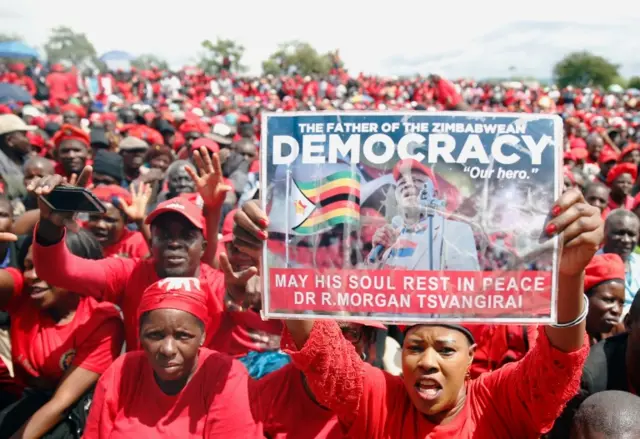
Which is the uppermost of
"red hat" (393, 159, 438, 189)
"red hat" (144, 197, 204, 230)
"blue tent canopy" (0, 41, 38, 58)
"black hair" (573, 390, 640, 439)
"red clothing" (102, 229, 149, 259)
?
"blue tent canopy" (0, 41, 38, 58)

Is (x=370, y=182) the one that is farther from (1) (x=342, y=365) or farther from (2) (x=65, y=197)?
(2) (x=65, y=197)

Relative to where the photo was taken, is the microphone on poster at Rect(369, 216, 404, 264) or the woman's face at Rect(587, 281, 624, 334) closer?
the microphone on poster at Rect(369, 216, 404, 264)

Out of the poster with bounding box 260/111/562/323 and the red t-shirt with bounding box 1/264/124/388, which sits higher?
the poster with bounding box 260/111/562/323

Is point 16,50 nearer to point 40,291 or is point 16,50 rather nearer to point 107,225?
point 107,225

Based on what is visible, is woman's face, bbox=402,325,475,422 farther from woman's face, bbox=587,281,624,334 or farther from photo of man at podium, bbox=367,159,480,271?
woman's face, bbox=587,281,624,334

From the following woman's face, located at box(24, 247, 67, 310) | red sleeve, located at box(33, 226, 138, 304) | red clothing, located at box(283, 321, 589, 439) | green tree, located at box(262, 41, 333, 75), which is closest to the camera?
red clothing, located at box(283, 321, 589, 439)

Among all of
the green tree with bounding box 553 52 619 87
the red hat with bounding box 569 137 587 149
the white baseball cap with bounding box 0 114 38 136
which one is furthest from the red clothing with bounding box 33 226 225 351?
the green tree with bounding box 553 52 619 87

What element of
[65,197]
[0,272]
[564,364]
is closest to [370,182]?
[564,364]

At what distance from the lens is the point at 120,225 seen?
14.1ft

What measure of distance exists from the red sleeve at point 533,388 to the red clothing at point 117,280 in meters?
1.35

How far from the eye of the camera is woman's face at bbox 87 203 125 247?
4.18 m

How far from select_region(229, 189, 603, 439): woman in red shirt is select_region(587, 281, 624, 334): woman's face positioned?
1402 millimetres

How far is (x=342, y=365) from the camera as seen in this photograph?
1963 millimetres

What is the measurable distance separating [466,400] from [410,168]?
0.86 meters
